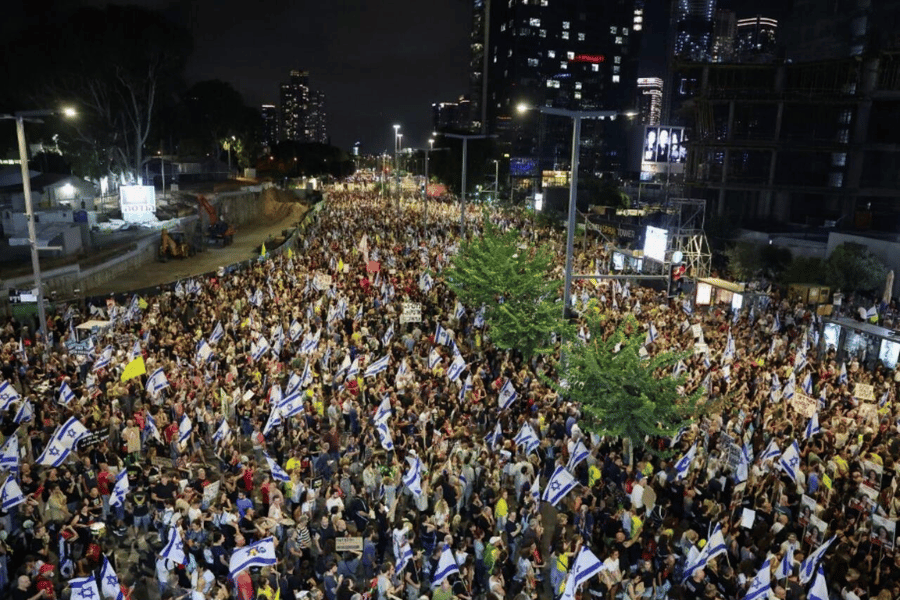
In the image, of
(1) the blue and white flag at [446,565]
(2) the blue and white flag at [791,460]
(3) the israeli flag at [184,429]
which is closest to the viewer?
(1) the blue and white flag at [446,565]

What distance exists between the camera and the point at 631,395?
13883mm

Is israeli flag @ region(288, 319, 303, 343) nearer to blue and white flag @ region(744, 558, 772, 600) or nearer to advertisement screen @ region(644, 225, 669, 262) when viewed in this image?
blue and white flag @ region(744, 558, 772, 600)

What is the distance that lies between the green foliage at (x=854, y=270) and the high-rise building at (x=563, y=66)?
132 metres

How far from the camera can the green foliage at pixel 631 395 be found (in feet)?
44.4

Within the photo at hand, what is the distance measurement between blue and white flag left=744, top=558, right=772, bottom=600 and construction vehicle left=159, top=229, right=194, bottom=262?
40.9m

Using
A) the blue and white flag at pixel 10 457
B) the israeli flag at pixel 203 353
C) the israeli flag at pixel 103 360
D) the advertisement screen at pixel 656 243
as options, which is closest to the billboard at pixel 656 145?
the advertisement screen at pixel 656 243

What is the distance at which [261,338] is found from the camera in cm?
1952

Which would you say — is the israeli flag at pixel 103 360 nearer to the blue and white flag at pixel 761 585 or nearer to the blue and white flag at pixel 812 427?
the blue and white flag at pixel 761 585

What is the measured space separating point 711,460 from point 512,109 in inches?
6402

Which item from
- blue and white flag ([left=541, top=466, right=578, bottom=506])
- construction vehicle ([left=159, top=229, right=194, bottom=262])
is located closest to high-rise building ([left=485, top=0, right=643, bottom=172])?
construction vehicle ([left=159, top=229, right=194, bottom=262])

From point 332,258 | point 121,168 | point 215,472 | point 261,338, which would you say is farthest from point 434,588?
point 121,168

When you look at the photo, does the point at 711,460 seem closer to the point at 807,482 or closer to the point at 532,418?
the point at 807,482

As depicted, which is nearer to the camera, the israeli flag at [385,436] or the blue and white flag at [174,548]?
the blue and white flag at [174,548]

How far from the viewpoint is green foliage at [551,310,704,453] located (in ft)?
44.4
